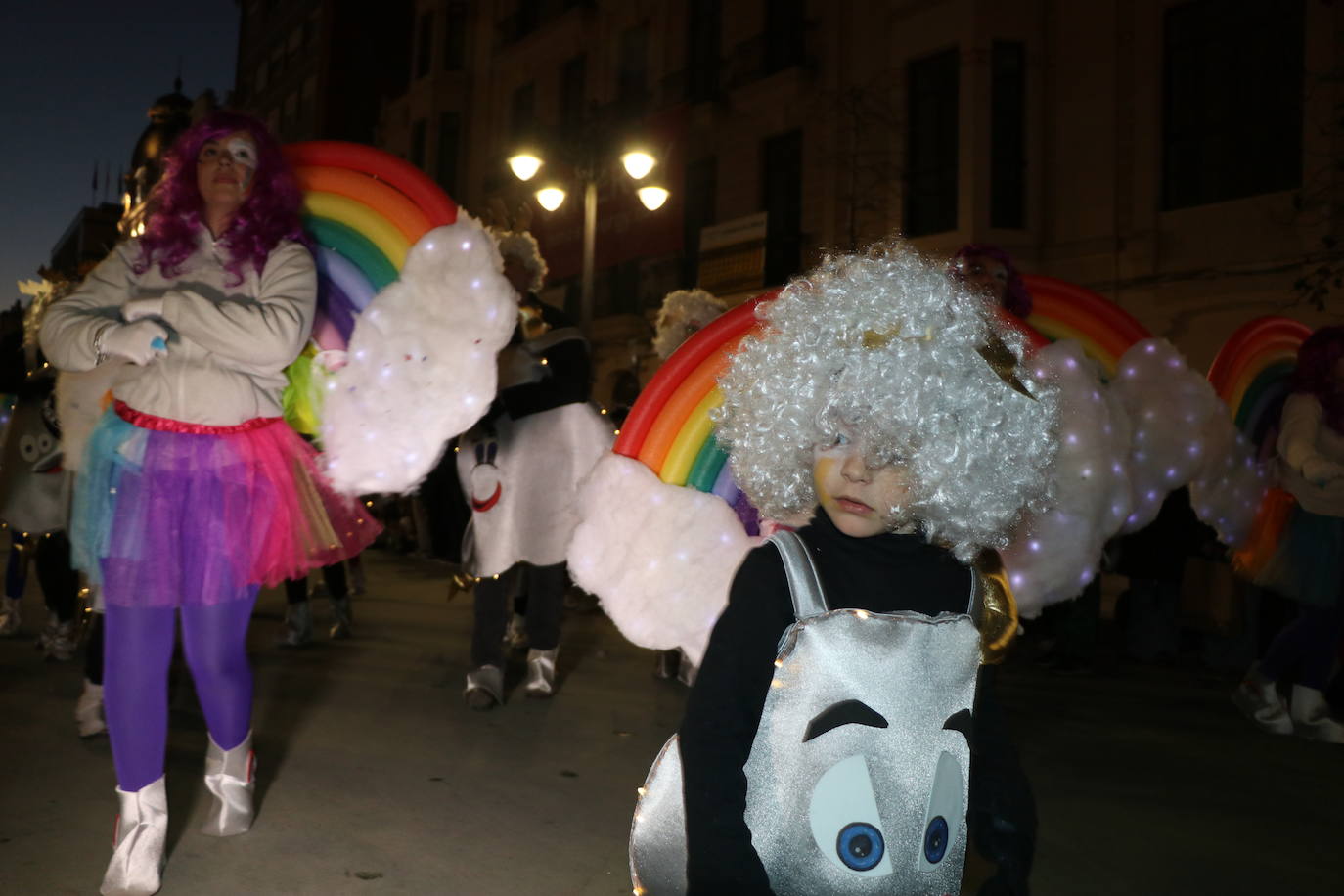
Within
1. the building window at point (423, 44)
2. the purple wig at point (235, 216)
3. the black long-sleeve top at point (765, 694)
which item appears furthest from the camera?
the building window at point (423, 44)

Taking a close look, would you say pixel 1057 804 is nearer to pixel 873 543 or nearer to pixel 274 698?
pixel 873 543

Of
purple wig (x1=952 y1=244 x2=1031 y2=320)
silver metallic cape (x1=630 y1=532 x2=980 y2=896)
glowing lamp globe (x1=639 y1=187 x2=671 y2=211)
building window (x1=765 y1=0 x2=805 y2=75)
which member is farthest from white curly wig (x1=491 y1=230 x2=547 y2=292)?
building window (x1=765 y1=0 x2=805 y2=75)

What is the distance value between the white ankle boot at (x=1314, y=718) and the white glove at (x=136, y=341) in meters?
4.88

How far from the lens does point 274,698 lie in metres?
4.67

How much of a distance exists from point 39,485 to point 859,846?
5370 mm

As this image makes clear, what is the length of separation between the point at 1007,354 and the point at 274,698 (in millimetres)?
4003

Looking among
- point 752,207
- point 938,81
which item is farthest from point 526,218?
point 752,207

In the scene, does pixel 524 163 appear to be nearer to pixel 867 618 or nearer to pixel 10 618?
pixel 10 618

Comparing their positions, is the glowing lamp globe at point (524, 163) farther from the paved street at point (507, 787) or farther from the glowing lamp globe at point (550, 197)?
the paved street at point (507, 787)

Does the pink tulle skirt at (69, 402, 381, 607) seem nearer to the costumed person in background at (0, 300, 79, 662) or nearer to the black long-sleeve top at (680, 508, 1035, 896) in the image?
the black long-sleeve top at (680, 508, 1035, 896)

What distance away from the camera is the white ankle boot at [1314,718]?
4.64 m

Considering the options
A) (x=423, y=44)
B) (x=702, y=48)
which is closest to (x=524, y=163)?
(x=702, y=48)

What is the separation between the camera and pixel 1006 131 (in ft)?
44.8

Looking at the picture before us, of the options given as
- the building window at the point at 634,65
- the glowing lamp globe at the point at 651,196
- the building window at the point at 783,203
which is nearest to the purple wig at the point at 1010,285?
the glowing lamp globe at the point at 651,196
